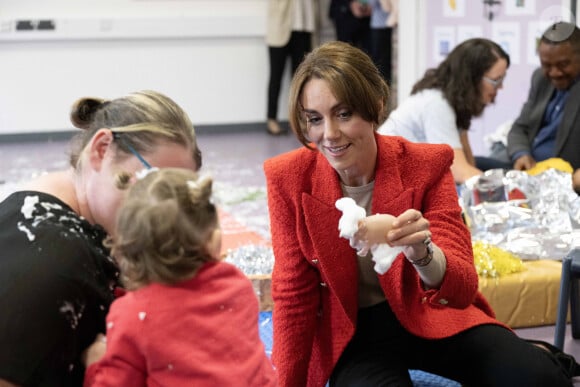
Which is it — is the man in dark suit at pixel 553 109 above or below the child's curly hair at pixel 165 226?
below

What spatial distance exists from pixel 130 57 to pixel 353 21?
2058mm

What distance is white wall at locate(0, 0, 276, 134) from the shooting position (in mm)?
7695

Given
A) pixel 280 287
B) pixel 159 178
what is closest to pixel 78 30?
pixel 280 287

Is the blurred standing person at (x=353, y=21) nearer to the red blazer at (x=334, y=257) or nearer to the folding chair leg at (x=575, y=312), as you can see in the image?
the folding chair leg at (x=575, y=312)

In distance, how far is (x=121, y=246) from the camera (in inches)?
52.1

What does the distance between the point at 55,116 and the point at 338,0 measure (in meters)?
2.78

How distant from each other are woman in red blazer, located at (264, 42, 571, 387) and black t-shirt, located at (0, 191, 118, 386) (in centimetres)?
59

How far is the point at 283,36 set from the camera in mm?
7891

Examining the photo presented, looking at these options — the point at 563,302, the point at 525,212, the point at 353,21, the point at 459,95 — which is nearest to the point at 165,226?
the point at 563,302

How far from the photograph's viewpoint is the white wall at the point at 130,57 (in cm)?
770

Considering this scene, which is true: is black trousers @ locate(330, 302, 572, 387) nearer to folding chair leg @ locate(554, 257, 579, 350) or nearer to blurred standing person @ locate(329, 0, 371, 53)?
folding chair leg @ locate(554, 257, 579, 350)

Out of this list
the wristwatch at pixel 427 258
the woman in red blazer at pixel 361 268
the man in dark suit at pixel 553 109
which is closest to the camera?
the wristwatch at pixel 427 258

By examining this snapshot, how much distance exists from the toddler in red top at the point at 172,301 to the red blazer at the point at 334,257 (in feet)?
1.81

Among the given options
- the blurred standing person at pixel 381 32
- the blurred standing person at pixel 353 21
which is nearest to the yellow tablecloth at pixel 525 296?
the blurred standing person at pixel 381 32
